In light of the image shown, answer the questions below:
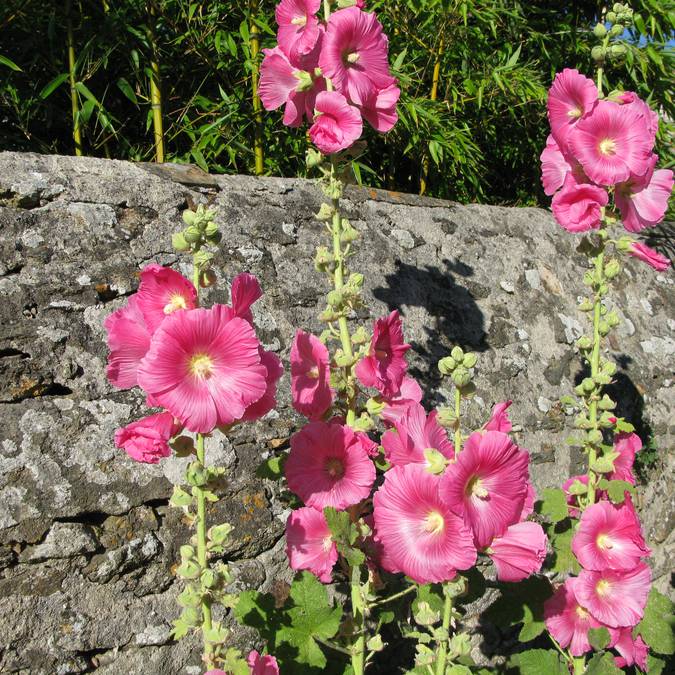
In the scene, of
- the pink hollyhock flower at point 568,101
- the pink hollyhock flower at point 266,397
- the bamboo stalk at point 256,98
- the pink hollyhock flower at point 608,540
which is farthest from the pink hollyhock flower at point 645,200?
the bamboo stalk at point 256,98

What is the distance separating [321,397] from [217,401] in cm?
27

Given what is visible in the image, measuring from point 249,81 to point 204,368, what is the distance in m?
2.11

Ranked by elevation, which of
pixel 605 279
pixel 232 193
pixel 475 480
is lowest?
pixel 232 193

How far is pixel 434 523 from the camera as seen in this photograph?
1.00m

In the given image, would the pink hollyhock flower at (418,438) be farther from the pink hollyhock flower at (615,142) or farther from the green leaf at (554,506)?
the pink hollyhock flower at (615,142)

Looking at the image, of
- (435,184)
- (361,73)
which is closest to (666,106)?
(435,184)

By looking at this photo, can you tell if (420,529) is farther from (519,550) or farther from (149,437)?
(149,437)

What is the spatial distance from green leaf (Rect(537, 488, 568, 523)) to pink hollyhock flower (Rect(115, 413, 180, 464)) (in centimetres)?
96

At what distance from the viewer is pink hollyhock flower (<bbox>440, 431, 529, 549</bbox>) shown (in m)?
0.94

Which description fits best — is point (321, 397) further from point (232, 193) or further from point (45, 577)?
point (232, 193)

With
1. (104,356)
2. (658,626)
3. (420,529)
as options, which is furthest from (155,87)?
(658,626)

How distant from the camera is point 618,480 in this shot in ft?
5.01

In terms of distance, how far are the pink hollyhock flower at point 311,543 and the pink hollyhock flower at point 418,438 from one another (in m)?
0.21

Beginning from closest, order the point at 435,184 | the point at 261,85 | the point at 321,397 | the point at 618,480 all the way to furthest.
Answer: the point at 321,397
the point at 261,85
the point at 618,480
the point at 435,184
